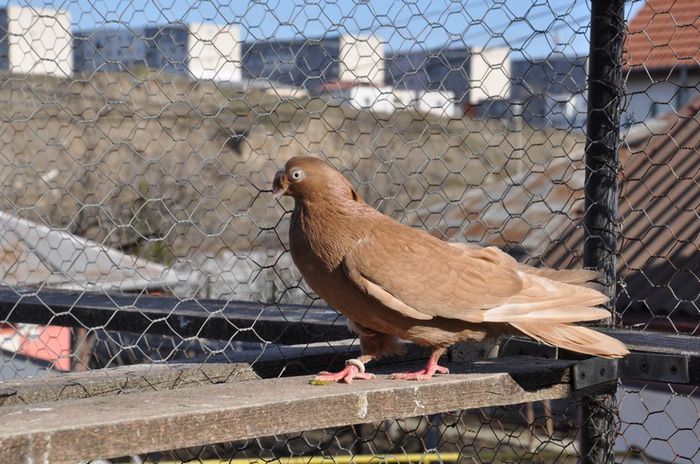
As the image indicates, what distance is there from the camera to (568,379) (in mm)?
2096

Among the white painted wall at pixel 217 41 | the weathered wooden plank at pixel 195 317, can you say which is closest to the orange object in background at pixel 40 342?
the weathered wooden plank at pixel 195 317

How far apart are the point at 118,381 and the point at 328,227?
19.5 inches

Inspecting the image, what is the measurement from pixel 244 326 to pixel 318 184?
2.25ft

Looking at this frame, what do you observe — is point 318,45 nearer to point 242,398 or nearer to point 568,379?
point 568,379

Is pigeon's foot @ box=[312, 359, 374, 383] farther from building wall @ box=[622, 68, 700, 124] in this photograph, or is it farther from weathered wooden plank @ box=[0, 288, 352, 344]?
building wall @ box=[622, 68, 700, 124]

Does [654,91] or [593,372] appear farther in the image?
[654,91]

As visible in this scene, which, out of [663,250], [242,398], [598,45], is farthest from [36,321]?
[663,250]

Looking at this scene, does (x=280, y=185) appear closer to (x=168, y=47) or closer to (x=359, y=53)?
(x=359, y=53)

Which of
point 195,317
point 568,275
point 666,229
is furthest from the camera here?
point 666,229

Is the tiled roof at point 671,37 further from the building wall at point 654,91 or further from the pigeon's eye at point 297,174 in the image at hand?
the pigeon's eye at point 297,174

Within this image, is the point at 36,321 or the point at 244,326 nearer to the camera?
the point at 244,326

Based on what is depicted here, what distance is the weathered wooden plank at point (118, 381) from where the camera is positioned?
73.8 inches

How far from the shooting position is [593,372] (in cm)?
214

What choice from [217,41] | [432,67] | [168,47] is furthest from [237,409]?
[168,47]
